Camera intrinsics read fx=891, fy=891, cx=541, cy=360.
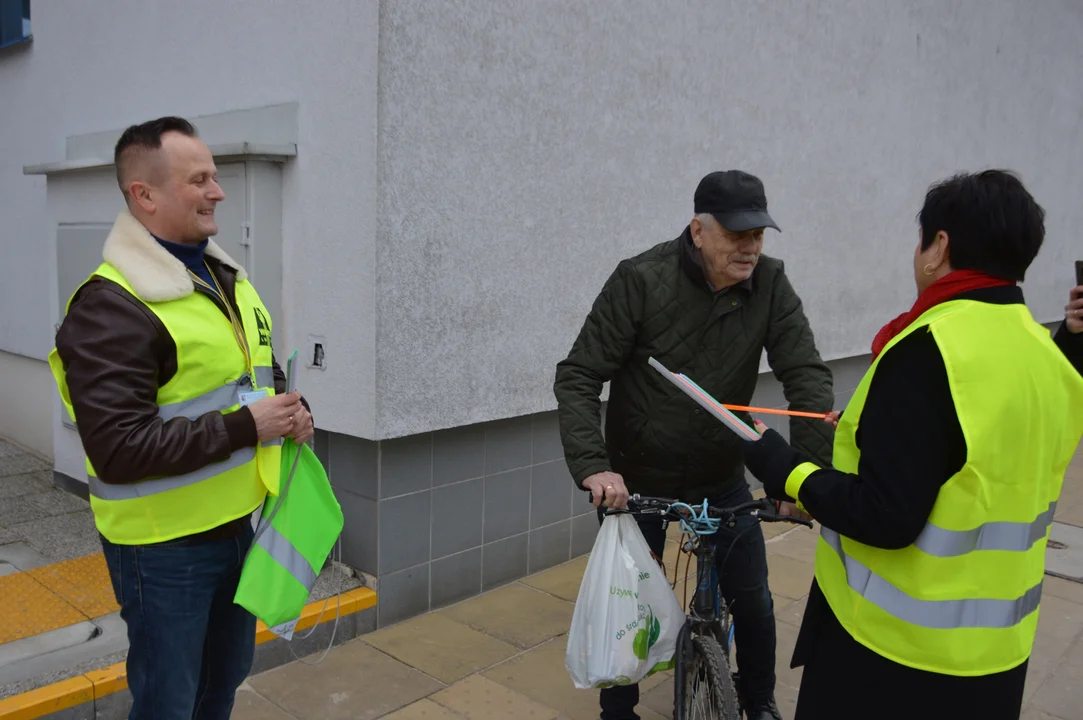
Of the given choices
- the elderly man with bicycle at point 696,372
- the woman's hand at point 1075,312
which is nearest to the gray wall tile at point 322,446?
the elderly man with bicycle at point 696,372

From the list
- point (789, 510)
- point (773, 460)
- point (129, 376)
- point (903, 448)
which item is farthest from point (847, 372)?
point (129, 376)

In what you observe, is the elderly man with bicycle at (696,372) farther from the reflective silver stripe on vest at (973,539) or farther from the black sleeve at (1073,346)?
the reflective silver stripe on vest at (973,539)

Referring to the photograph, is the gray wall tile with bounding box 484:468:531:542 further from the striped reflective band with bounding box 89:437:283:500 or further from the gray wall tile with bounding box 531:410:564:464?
the striped reflective band with bounding box 89:437:283:500

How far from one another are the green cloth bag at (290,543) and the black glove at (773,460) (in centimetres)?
113

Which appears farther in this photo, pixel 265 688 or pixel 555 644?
pixel 555 644

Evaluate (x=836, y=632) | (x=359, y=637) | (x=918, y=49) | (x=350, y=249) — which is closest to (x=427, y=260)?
(x=350, y=249)

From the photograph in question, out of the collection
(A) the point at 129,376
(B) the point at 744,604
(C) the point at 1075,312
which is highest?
(C) the point at 1075,312

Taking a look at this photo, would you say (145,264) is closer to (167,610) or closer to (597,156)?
(167,610)

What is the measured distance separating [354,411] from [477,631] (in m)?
1.18

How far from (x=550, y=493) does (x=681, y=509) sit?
2.28 m

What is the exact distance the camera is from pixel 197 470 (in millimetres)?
2150

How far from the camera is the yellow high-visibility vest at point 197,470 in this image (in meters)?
2.12

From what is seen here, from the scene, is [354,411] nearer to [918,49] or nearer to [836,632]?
[836,632]

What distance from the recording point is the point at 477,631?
4105 mm
